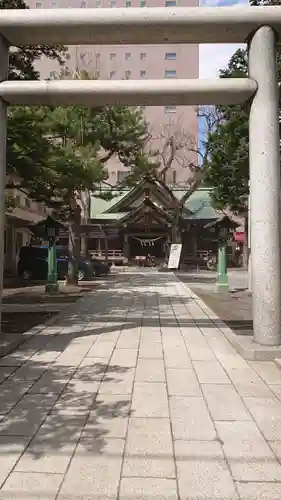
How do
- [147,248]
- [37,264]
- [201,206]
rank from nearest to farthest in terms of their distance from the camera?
[37,264], [147,248], [201,206]

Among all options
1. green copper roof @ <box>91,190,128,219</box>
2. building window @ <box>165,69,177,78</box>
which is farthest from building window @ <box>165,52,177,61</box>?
green copper roof @ <box>91,190,128,219</box>

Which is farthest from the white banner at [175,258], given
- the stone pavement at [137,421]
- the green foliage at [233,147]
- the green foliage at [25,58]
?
the stone pavement at [137,421]

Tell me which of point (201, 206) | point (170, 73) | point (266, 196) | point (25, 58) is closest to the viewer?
point (266, 196)

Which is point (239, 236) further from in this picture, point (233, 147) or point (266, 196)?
point (266, 196)

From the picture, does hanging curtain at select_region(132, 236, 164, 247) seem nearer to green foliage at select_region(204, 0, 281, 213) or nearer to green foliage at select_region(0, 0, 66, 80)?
green foliage at select_region(204, 0, 281, 213)

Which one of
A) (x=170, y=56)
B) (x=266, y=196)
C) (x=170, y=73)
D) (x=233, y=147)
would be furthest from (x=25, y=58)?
(x=170, y=56)

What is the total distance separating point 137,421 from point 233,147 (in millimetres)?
10234

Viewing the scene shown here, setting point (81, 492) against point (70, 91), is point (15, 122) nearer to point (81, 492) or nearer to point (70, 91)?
point (70, 91)

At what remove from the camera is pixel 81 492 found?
2.75 meters

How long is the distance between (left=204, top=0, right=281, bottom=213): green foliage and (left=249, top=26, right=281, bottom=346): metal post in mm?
4118

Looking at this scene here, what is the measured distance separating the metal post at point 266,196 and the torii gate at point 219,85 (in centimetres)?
1

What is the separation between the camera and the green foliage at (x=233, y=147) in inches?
454

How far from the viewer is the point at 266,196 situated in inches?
238

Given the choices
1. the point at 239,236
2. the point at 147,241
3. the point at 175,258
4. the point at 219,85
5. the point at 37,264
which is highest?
the point at 219,85
